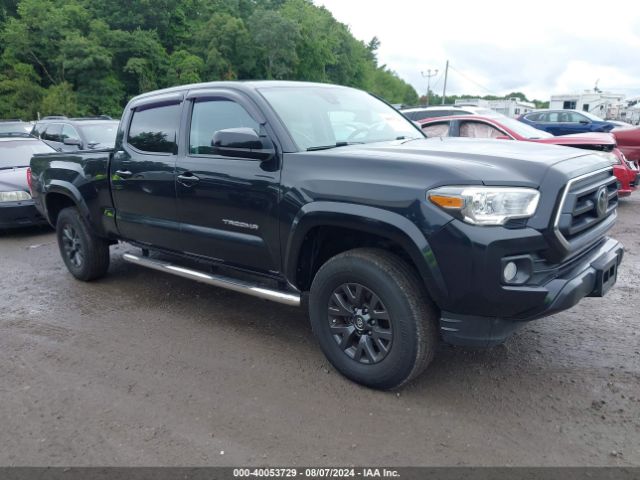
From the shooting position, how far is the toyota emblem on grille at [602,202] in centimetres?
304

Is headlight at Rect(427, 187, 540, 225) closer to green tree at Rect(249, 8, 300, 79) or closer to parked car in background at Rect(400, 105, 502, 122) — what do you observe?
parked car in background at Rect(400, 105, 502, 122)

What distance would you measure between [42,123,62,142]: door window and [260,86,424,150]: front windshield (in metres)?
9.93

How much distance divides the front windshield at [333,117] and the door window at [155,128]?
0.95 metres

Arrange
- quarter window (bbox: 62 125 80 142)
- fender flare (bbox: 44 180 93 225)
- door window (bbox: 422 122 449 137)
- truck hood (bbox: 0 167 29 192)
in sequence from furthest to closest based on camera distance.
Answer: quarter window (bbox: 62 125 80 142) → door window (bbox: 422 122 449 137) → truck hood (bbox: 0 167 29 192) → fender flare (bbox: 44 180 93 225)

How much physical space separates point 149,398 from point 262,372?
74 centimetres

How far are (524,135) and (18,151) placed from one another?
8.61m

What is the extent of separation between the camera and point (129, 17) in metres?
49.7

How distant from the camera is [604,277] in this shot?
2.95m

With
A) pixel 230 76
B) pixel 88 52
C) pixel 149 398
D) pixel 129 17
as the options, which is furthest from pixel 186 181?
pixel 129 17

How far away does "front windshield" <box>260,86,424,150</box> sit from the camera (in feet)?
11.8

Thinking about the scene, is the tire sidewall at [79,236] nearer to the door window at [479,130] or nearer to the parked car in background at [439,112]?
the door window at [479,130]

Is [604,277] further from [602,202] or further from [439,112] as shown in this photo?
[439,112]

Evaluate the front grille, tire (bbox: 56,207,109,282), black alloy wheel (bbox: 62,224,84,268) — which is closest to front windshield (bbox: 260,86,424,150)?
the front grille

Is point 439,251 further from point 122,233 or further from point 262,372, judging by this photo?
point 122,233
